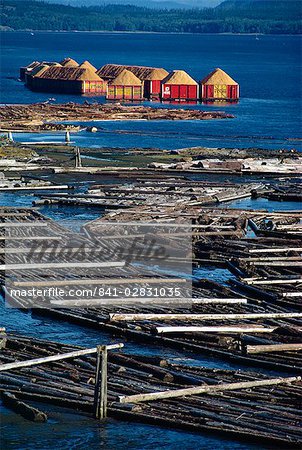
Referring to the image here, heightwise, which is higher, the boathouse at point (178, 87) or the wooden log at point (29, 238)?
the wooden log at point (29, 238)

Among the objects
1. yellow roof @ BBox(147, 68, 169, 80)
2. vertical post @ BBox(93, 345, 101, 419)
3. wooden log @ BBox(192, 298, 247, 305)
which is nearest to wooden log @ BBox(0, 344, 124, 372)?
vertical post @ BBox(93, 345, 101, 419)

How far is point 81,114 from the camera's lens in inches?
2726

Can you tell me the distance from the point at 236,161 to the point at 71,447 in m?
30.5

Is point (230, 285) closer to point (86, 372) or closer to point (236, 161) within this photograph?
point (86, 372)

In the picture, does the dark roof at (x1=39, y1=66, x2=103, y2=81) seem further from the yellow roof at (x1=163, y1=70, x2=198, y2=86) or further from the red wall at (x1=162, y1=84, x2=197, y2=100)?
the yellow roof at (x1=163, y1=70, x2=198, y2=86)

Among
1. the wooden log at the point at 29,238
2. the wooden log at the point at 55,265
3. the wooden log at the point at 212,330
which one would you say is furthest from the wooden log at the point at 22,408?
the wooden log at the point at 29,238

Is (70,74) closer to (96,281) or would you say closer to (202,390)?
(96,281)

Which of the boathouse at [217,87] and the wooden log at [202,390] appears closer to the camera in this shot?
the wooden log at [202,390]

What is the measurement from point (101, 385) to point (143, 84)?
70570 millimetres

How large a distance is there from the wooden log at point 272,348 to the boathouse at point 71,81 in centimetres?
6968

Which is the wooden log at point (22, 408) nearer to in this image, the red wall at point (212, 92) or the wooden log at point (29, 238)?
the wooden log at point (29, 238)

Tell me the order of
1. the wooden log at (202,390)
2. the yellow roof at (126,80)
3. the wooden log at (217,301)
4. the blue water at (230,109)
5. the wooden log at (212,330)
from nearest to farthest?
1. the wooden log at (202,390)
2. the wooden log at (212,330)
3. the wooden log at (217,301)
4. the blue water at (230,109)
5. the yellow roof at (126,80)

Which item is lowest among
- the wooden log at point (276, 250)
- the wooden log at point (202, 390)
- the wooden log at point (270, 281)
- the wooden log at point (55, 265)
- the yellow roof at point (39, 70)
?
the yellow roof at point (39, 70)

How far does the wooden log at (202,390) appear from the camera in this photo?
62.6 ft
